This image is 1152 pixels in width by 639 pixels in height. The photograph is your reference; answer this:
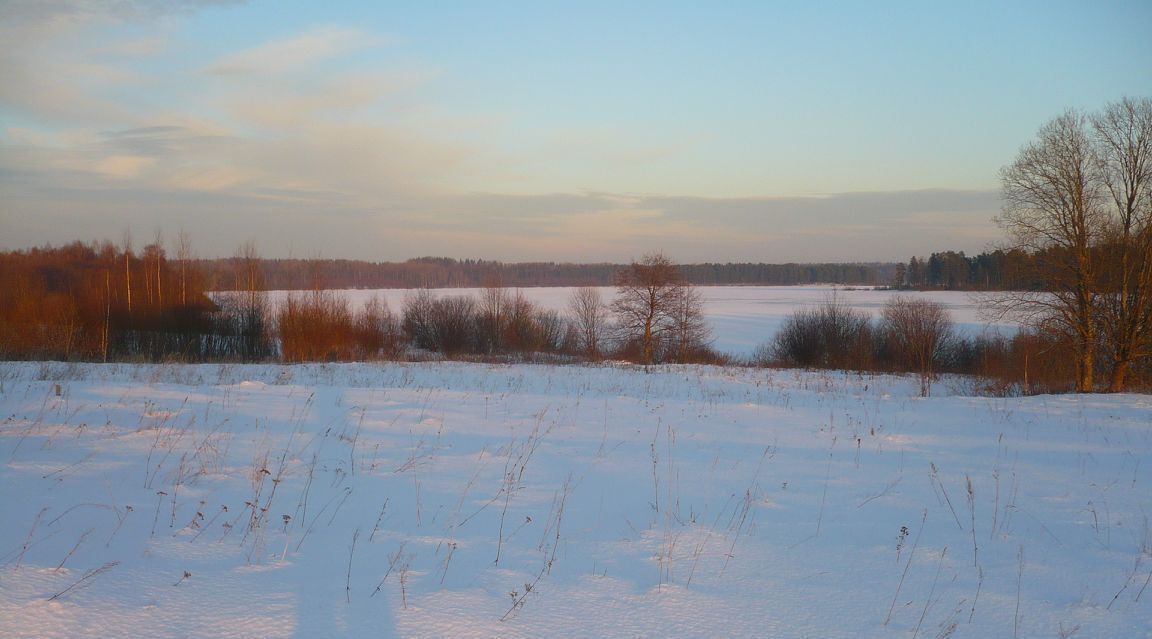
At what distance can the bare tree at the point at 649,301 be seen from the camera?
124 ft

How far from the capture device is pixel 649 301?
3806 cm

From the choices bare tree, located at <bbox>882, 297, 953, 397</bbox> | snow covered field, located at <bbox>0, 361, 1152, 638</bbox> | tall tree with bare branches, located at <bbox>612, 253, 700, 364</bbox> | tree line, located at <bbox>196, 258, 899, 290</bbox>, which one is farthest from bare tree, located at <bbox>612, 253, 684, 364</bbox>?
tree line, located at <bbox>196, 258, 899, 290</bbox>

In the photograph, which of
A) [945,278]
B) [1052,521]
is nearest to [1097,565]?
[1052,521]

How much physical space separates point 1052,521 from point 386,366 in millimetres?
17765

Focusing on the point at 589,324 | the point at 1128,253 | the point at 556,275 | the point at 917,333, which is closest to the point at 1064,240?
the point at 1128,253

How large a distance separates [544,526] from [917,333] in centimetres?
3840

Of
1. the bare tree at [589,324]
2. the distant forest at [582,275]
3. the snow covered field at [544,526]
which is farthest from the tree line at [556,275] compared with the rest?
the snow covered field at [544,526]

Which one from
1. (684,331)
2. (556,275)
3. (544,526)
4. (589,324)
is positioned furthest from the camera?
(556,275)

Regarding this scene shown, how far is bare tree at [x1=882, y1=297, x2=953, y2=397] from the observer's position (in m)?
36.8

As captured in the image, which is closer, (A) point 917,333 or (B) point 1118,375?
(B) point 1118,375

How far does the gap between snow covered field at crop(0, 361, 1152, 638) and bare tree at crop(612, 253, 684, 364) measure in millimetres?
28788

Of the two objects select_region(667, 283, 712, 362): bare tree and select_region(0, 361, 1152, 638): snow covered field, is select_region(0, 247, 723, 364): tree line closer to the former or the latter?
select_region(667, 283, 712, 362): bare tree

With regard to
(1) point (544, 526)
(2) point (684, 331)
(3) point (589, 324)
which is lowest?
(1) point (544, 526)

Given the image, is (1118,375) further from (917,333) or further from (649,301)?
(649,301)
